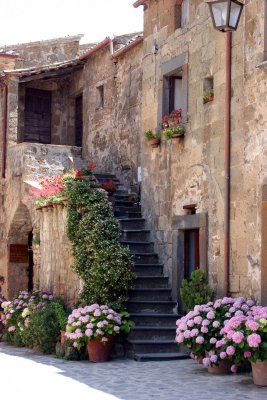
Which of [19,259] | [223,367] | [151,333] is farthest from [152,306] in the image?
[19,259]

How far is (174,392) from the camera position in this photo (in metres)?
9.02

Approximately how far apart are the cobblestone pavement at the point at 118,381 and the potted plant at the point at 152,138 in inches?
155

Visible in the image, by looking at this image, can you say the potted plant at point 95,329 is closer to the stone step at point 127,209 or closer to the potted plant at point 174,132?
the potted plant at point 174,132

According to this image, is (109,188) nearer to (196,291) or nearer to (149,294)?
(149,294)

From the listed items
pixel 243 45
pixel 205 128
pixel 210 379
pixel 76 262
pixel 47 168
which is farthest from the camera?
pixel 47 168

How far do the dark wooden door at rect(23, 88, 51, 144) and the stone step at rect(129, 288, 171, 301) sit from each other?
8887mm

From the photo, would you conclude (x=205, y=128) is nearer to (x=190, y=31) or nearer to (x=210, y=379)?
(x=190, y=31)

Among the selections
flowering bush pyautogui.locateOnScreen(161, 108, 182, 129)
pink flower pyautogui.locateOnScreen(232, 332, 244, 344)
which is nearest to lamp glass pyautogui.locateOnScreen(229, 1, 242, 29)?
flowering bush pyautogui.locateOnScreen(161, 108, 182, 129)

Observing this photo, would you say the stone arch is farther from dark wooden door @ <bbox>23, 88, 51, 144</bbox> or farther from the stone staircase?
the stone staircase

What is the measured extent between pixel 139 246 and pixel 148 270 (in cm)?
57

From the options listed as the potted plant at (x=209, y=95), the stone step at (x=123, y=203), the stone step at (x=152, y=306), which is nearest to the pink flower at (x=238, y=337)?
the stone step at (x=152, y=306)

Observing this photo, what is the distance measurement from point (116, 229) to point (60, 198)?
1463mm

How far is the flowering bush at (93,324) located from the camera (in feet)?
38.3

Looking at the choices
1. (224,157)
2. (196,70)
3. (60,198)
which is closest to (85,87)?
(60,198)
